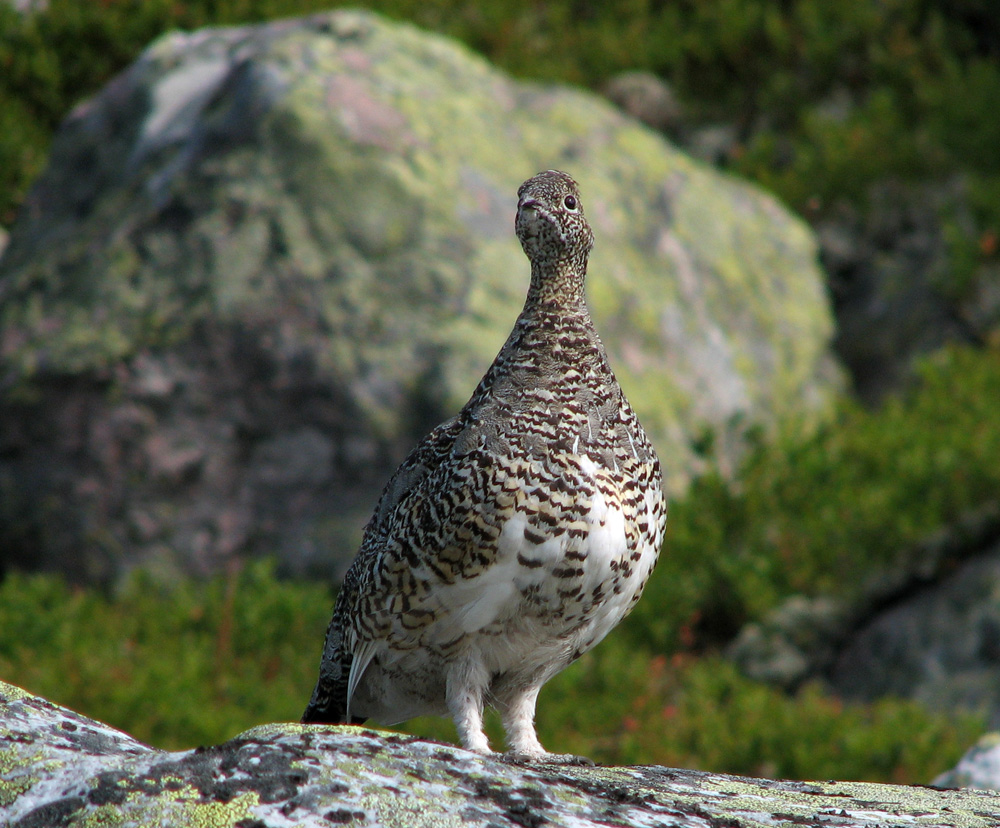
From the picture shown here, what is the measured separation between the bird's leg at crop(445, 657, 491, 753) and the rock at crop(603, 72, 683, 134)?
31.1ft

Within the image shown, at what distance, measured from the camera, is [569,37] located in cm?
1335

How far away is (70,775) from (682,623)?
243 inches

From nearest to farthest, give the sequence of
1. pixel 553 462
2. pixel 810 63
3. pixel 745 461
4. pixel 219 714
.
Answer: pixel 553 462, pixel 219 714, pixel 745 461, pixel 810 63

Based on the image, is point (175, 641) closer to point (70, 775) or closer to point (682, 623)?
point (682, 623)

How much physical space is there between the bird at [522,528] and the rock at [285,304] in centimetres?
387

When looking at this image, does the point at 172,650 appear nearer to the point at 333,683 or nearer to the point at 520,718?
the point at 333,683

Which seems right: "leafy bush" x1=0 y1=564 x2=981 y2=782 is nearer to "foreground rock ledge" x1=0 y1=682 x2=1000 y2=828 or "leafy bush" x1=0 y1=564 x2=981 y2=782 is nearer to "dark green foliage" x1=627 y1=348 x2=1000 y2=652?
"dark green foliage" x1=627 y1=348 x2=1000 y2=652

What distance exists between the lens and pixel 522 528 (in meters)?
3.99

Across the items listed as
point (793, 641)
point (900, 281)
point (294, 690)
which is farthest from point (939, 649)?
point (900, 281)

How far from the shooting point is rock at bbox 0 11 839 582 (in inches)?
335

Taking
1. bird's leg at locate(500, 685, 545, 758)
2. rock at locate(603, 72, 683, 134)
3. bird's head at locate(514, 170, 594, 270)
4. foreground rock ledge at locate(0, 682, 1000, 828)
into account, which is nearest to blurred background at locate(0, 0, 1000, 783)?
rock at locate(603, 72, 683, 134)

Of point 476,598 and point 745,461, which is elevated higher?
point 745,461

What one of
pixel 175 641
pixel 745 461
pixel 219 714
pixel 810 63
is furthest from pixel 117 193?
pixel 810 63

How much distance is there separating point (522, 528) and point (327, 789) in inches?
57.2
